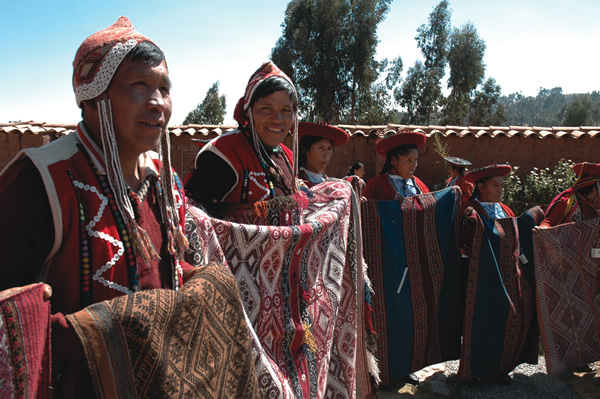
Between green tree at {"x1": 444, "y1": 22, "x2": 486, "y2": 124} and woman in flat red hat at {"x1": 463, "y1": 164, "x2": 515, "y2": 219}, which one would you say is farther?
green tree at {"x1": 444, "y1": 22, "x2": 486, "y2": 124}

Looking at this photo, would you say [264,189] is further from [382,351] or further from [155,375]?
[382,351]

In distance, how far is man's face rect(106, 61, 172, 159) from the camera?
1415 mm

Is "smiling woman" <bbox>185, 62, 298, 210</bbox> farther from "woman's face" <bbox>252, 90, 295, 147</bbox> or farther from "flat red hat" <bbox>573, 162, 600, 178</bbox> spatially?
"flat red hat" <bbox>573, 162, 600, 178</bbox>

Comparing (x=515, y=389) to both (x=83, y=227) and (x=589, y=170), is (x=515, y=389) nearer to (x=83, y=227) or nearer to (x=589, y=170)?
(x=589, y=170)

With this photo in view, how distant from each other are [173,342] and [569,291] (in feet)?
14.0

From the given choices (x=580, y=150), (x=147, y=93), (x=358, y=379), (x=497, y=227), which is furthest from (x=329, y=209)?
(x=580, y=150)

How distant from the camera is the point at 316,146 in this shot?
4375mm

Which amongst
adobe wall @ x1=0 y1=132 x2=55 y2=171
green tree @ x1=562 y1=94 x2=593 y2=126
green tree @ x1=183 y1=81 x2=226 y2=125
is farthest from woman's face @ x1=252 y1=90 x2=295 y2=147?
green tree @ x1=562 y1=94 x2=593 y2=126

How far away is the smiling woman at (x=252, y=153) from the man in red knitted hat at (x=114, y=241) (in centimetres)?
84

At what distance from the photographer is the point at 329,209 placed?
9.52 ft

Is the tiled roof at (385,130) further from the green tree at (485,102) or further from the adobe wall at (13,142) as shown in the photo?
the green tree at (485,102)

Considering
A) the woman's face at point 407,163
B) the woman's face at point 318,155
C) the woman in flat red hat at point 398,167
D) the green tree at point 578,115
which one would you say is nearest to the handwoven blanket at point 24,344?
the woman's face at point 318,155

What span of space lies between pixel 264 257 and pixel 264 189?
0.42 meters

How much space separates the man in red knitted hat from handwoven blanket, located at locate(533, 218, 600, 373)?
12.3 ft
